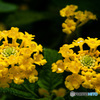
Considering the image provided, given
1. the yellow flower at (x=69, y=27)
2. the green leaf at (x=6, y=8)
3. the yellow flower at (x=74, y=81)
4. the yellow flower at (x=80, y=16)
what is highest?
the green leaf at (x=6, y=8)

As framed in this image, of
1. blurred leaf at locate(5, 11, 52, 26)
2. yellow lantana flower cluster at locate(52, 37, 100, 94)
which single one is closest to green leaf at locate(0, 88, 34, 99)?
yellow lantana flower cluster at locate(52, 37, 100, 94)

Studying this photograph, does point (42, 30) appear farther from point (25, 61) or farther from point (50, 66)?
point (25, 61)

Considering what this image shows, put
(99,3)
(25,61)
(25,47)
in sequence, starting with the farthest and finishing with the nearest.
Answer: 1. (99,3)
2. (25,47)
3. (25,61)

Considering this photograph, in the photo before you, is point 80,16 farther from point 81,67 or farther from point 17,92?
point 17,92

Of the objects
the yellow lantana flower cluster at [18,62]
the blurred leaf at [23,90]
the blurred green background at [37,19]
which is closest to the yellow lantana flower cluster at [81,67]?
the yellow lantana flower cluster at [18,62]

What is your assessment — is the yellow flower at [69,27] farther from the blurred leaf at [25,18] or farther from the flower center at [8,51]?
the blurred leaf at [25,18]

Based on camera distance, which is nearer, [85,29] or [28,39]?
[28,39]

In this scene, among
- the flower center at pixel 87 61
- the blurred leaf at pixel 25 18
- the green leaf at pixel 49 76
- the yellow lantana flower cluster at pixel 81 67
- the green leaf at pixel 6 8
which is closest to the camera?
the yellow lantana flower cluster at pixel 81 67

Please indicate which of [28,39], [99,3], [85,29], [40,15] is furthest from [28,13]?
[28,39]
